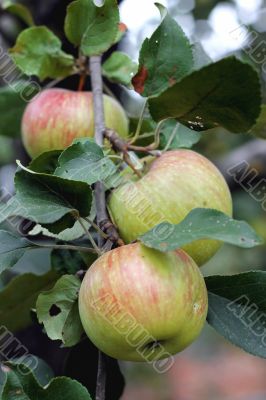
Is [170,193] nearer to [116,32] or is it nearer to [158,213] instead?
[158,213]

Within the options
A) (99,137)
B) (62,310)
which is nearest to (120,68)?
(99,137)

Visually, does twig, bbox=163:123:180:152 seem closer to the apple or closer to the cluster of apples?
the cluster of apples

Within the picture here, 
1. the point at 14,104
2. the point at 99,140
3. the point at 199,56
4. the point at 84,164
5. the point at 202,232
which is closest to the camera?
the point at 202,232

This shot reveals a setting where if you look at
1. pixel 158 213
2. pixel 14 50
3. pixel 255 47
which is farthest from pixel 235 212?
pixel 158 213

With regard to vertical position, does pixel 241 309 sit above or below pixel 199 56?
below

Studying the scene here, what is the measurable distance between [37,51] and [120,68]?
15 centimetres

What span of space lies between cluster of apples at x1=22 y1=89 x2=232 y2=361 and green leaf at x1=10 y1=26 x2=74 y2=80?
12.7 inches

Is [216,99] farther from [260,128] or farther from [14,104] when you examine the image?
[14,104]

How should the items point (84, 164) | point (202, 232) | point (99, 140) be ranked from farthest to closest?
point (99, 140) → point (84, 164) → point (202, 232)

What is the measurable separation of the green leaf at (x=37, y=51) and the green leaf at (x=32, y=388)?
0.54 meters

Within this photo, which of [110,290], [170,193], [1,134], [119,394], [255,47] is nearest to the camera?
[110,290]

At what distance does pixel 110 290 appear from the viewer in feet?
2.16

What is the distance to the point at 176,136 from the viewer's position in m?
0.95

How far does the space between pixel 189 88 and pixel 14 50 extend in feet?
→ 1.52
